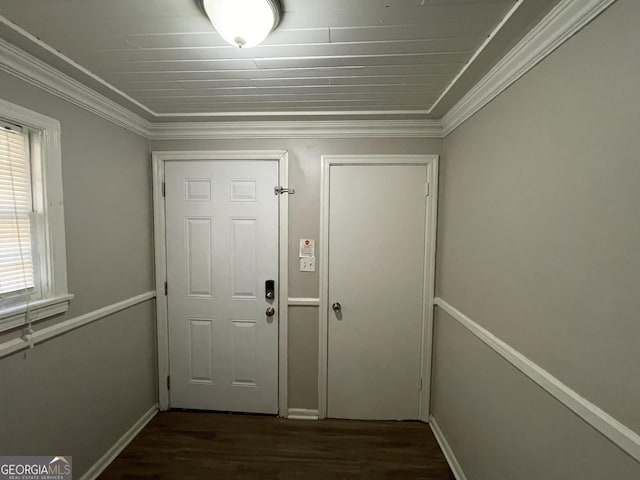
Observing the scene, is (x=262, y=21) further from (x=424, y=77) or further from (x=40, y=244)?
(x=40, y=244)

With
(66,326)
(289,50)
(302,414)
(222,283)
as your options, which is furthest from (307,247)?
(66,326)

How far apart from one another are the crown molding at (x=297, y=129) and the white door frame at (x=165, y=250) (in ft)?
0.45

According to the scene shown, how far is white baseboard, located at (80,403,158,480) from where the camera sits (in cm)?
157

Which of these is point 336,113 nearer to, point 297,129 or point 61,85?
point 297,129

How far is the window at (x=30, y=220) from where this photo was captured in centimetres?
119

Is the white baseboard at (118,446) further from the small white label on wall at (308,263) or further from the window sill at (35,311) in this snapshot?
the small white label on wall at (308,263)

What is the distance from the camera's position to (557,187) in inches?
36.8

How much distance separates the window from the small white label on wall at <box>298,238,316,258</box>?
4.62 ft

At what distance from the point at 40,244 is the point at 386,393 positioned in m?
2.44

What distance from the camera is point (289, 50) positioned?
1.18m

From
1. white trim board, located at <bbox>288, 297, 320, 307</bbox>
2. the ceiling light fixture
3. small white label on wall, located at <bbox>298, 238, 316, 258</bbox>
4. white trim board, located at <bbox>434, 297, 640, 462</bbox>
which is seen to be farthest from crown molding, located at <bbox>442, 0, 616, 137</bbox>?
white trim board, located at <bbox>288, 297, 320, 307</bbox>

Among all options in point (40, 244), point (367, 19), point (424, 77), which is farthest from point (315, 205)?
point (40, 244)

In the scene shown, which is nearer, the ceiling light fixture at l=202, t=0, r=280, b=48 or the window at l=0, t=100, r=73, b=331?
the ceiling light fixture at l=202, t=0, r=280, b=48

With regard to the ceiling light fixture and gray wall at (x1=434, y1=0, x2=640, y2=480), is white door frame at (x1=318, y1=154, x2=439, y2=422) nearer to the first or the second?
gray wall at (x1=434, y1=0, x2=640, y2=480)
